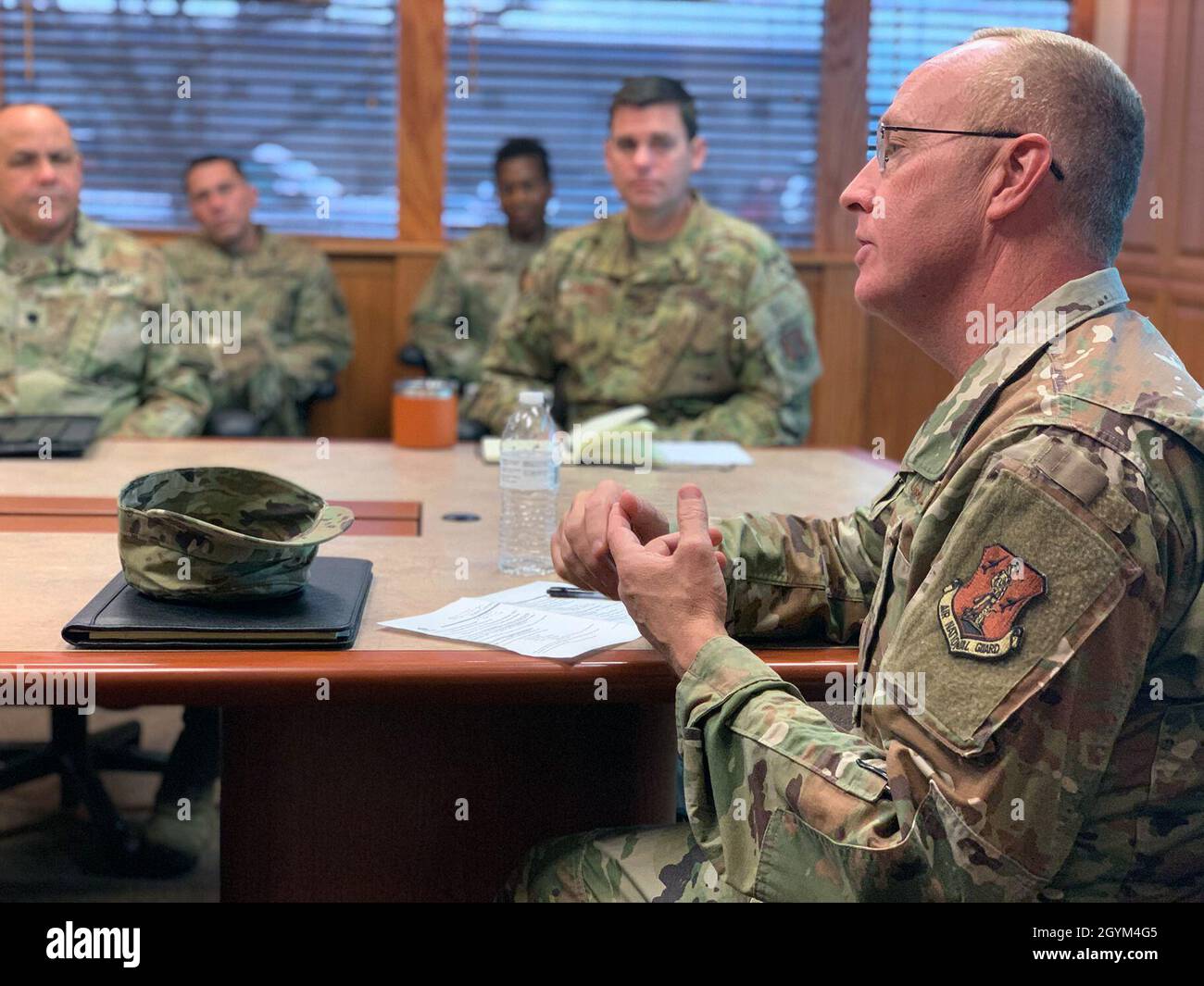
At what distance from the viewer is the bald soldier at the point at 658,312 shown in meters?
3.25

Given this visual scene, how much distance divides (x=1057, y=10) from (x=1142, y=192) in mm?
1250

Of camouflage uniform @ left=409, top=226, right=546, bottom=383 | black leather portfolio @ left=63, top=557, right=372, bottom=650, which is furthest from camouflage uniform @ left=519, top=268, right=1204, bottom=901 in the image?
camouflage uniform @ left=409, top=226, right=546, bottom=383

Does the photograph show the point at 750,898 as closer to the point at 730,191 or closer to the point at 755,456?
the point at 755,456

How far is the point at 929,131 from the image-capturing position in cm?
133

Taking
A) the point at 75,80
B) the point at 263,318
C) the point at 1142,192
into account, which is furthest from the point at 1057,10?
the point at 75,80

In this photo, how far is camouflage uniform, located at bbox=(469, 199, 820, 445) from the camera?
10.6ft

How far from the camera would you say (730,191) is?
5398 mm

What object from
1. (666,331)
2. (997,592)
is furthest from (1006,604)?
(666,331)

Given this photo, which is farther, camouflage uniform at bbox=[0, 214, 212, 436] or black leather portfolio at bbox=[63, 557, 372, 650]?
camouflage uniform at bbox=[0, 214, 212, 436]

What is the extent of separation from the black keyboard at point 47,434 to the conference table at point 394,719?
0.41 meters

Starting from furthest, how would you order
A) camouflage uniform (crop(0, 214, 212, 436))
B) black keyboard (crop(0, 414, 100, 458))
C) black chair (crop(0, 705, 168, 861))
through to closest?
1. camouflage uniform (crop(0, 214, 212, 436))
2. black chair (crop(0, 705, 168, 861))
3. black keyboard (crop(0, 414, 100, 458))

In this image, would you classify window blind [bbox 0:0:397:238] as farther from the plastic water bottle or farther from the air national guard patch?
the air national guard patch

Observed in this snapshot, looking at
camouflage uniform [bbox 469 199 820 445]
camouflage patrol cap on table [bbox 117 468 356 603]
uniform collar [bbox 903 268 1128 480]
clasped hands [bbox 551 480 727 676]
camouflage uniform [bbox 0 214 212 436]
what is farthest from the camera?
camouflage uniform [bbox 469 199 820 445]

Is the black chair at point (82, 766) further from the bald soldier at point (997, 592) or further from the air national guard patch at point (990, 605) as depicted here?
the air national guard patch at point (990, 605)
